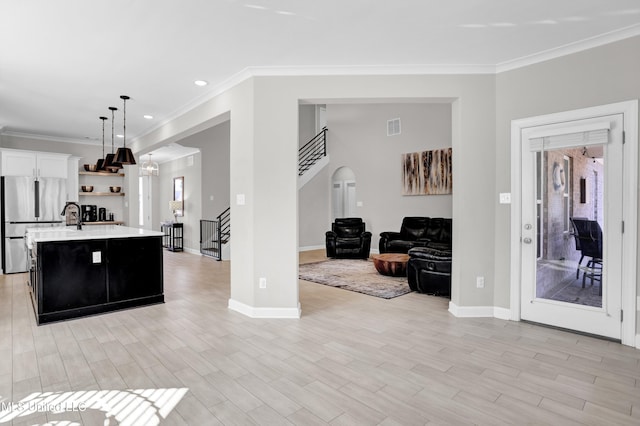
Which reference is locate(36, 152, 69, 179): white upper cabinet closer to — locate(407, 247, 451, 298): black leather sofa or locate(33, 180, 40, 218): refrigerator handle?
locate(33, 180, 40, 218): refrigerator handle

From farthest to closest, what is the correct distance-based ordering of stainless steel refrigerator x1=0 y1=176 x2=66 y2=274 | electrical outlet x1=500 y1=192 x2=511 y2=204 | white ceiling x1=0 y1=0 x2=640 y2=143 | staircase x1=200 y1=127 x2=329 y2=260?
1. staircase x1=200 y1=127 x2=329 y2=260
2. stainless steel refrigerator x1=0 y1=176 x2=66 y2=274
3. electrical outlet x1=500 y1=192 x2=511 y2=204
4. white ceiling x1=0 y1=0 x2=640 y2=143

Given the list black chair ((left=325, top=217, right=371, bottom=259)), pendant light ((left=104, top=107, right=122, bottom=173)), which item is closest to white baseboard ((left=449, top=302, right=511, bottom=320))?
black chair ((left=325, top=217, right=371, bottom=259))

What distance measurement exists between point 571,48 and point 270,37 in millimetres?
2876

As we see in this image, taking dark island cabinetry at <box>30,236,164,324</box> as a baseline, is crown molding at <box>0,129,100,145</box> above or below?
above

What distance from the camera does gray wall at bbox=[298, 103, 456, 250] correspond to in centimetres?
800

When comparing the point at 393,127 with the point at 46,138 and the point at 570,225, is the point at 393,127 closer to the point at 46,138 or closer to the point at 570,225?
the point at 570,225

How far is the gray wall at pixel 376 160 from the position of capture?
8.00 metres

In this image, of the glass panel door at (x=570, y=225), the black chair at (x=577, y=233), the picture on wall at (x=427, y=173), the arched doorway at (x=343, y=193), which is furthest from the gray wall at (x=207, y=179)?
the black chair at (x=577, y=233)

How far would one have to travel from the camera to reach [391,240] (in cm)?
766

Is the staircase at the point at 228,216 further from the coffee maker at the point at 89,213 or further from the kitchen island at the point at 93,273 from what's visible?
the kitchen island at the point at 93,273

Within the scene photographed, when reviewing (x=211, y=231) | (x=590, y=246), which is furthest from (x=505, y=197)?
(x=211, y=231)

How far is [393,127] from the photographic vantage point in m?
8.69

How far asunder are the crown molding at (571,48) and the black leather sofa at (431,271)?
7.62 ft

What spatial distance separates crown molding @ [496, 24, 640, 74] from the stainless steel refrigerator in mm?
7895
